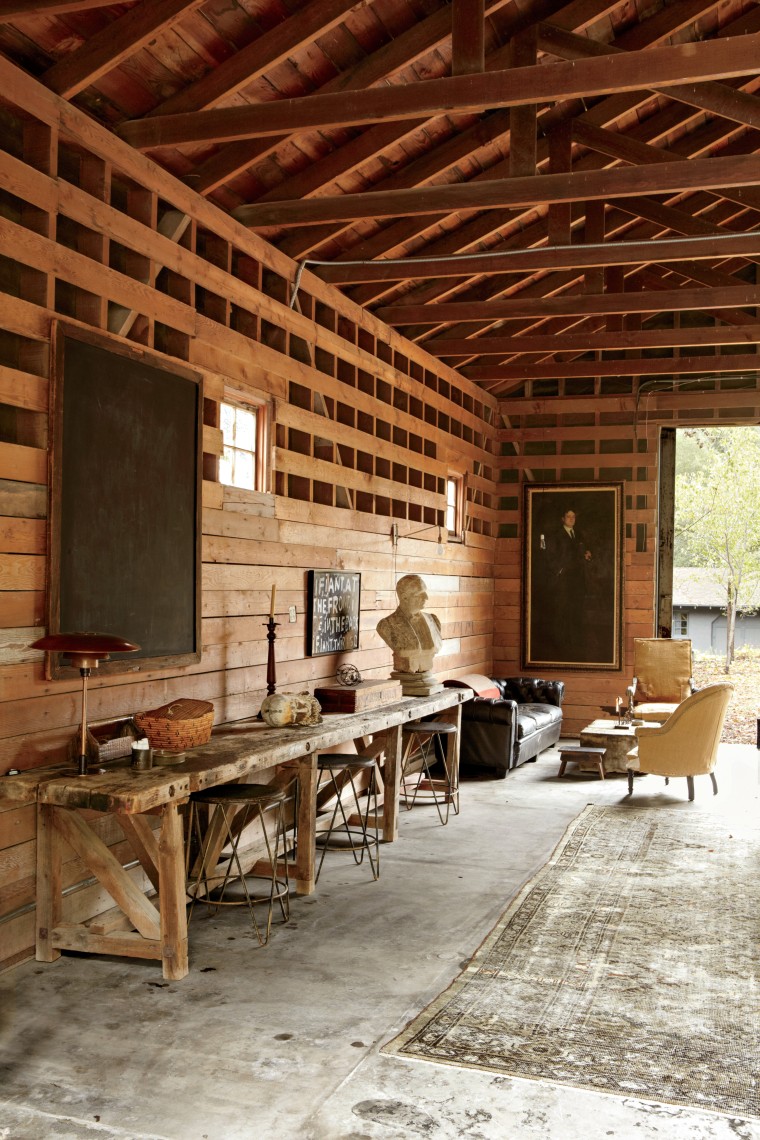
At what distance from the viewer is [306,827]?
5.26m

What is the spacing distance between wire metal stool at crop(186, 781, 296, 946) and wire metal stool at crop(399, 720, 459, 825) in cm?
188

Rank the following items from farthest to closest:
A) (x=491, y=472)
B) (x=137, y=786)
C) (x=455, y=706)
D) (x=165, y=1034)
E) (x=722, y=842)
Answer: (x=491, y=472) → (x=455, y=706) → (x=722, y=842) → (x=137, y=786) → (x=165, y=1034)

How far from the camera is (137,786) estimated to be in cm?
384

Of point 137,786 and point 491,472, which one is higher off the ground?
point 491,472

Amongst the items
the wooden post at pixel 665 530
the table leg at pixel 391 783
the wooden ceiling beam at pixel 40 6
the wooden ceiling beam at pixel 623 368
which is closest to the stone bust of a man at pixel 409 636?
the table leg at pixel 391 783

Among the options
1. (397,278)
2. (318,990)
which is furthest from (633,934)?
(397,278)

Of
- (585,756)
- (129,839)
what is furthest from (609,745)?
(129,839)

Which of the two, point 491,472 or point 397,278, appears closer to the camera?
point 397,278

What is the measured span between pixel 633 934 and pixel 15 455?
11.4 feet

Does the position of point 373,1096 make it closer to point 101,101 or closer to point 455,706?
point 101,101

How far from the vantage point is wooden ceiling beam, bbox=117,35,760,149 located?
4.18 metres

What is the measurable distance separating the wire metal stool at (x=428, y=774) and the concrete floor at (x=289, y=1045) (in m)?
1.74

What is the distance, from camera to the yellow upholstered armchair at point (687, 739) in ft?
25.0

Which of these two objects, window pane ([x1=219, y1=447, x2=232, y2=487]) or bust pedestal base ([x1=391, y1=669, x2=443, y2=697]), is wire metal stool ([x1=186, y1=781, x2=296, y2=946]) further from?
bust pedestal base ([x1=391, y1=669, x2=443, y2=697])
